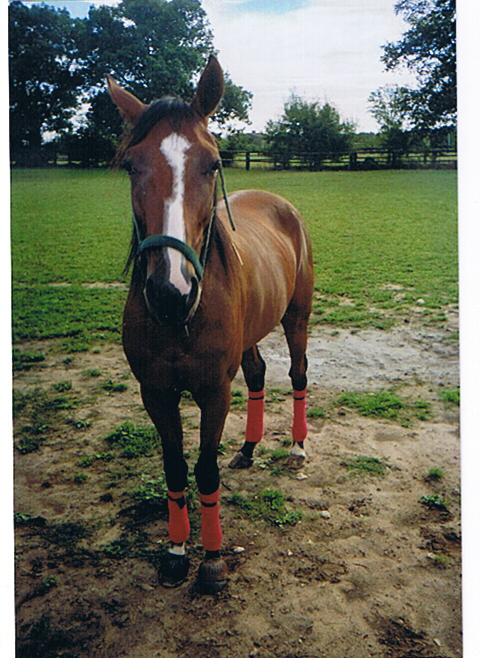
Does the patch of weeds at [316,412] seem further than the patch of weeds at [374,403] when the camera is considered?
Yes

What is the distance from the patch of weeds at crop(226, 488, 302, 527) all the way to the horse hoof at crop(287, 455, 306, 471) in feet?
0.77

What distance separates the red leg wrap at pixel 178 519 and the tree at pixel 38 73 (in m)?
1.88

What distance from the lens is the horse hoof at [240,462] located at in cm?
319

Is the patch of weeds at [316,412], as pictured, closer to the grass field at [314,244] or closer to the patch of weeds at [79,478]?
the grass field at [314,244]

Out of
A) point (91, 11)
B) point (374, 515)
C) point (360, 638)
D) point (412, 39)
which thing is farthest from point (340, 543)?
point (91, 11)

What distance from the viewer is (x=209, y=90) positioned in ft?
6.82

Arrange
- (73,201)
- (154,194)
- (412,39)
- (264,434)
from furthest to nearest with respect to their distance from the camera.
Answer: (264,434) < (73,201) < (412,39) < (154,194)

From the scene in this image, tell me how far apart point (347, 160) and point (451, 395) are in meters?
1.39

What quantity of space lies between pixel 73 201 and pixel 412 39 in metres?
1.93

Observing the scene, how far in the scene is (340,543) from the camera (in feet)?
8.59

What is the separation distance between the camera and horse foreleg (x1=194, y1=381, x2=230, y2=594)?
2.31 metres

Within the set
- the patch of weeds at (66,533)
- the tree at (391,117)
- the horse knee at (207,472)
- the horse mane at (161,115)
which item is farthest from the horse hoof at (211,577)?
the tree at (391,117)

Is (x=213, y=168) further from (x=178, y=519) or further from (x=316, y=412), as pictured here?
(x=316, y=412)

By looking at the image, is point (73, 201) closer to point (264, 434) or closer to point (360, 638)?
point (264, 434)
